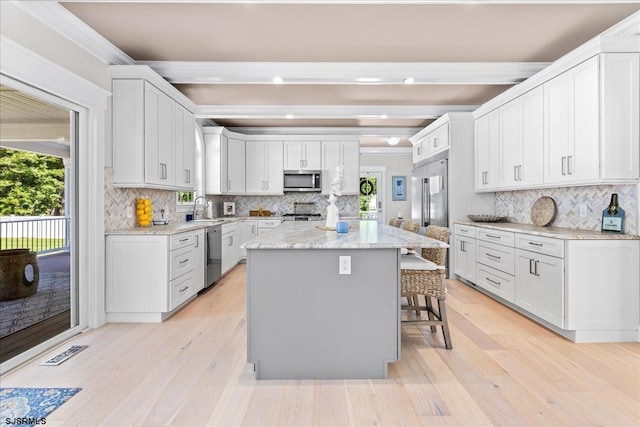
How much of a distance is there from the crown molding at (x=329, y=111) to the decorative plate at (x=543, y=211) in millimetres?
2315

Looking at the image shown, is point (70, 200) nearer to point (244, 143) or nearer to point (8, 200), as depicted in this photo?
point (8, 200)

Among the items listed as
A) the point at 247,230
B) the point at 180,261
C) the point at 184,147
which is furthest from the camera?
the point at 247,230

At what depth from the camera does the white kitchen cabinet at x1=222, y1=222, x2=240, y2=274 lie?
212 inches

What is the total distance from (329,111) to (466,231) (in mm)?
2837

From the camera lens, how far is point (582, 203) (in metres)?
3.54

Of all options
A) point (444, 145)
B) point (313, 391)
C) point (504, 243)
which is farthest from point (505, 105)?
point (313, 391)

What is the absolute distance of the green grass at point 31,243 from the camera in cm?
252

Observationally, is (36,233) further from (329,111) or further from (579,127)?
(579,127)

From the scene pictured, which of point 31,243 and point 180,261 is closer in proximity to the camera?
point 31,243

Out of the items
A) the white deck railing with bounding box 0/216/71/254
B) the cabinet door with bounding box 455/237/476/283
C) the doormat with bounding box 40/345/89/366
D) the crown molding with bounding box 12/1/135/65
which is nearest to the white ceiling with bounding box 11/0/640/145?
the crown molding with bounding box 12/1/135/65

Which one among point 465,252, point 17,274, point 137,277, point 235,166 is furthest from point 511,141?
point 17,274

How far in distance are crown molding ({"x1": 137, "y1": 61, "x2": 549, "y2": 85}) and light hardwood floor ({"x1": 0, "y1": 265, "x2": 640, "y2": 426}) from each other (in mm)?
2875

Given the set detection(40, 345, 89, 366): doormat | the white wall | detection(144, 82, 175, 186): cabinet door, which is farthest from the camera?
the white wall

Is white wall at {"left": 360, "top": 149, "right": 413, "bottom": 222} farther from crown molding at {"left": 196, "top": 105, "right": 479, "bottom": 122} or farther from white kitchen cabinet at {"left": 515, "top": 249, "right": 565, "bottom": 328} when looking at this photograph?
white kitchen cabinet at {"left": 515, "top": 249, "right": 565, "bottom": 328}
